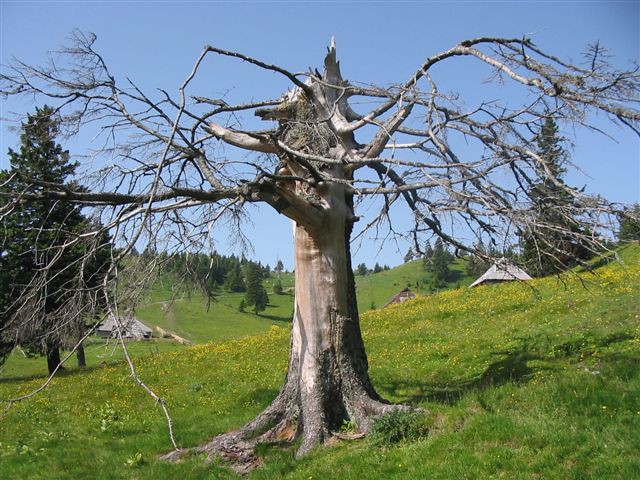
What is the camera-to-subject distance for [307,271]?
29.9ft

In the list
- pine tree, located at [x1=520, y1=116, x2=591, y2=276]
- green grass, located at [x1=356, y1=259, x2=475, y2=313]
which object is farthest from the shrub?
green grass, located at [x1=356, y1=259, x2=475, y2=313]

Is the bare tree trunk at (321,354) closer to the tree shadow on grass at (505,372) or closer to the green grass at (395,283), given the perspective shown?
the tree shadow on grass at (505,372)

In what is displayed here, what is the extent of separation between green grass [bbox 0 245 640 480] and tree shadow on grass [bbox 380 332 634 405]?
5cm

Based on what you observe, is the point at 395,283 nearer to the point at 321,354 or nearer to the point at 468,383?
the point at 468,383

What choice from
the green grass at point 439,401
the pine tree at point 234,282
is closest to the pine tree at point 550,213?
the green grass at point 439,401

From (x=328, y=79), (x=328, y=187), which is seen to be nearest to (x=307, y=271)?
(x=328, y=187)

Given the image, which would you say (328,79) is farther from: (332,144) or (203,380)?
(203,380)

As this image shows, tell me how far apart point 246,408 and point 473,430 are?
652 centimetres

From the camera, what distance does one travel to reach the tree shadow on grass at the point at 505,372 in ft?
31.3

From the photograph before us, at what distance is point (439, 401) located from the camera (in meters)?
8.93

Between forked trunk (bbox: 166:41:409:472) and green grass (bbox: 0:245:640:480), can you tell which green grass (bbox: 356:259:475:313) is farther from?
forked trunk (bbox: 166:41:409:472)

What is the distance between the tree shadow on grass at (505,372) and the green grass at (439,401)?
0.05 meters

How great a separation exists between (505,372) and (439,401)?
206cm

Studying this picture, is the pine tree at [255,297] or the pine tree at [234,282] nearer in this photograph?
the pine tree at [255,297]
